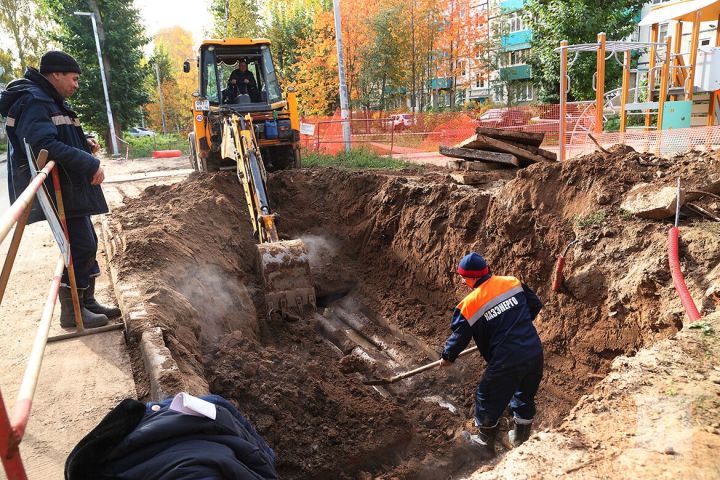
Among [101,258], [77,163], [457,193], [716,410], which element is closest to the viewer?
[716,410]

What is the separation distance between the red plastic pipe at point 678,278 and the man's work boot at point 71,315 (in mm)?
4799

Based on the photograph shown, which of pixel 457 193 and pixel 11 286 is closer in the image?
pixel 11 286

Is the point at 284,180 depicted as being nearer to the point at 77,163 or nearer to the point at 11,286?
the point at 11,286

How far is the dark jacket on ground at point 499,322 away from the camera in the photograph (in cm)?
432

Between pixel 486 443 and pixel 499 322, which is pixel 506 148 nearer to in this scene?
pixel 499 322

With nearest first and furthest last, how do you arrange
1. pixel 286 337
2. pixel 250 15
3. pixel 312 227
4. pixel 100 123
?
1. pixel 286 337
2. pixel 312 227
3. pixel 100 123
4. pixel 250 15

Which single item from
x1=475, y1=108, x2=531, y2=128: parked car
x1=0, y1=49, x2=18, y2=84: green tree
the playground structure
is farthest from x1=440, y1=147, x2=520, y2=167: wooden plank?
x1=0, y1=49, x2=18, y2=84: green tree

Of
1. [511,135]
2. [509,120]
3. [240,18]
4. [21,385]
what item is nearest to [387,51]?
[240,18]

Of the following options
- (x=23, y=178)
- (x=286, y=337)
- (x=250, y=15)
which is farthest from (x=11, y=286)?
(x=250, y=15)

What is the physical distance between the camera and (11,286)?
18.7 ft

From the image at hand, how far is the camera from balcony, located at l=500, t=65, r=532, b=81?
3494 centimetres

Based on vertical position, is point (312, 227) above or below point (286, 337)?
above

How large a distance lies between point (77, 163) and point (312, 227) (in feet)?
18.9

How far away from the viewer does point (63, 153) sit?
393 centimetres
